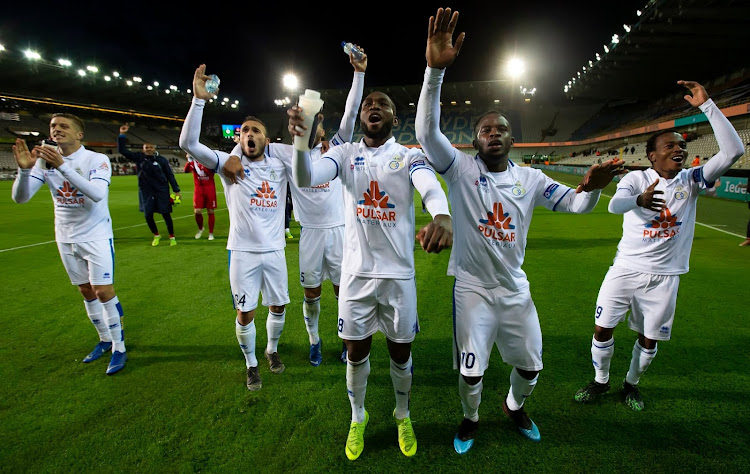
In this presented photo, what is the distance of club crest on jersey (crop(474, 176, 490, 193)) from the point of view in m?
2.48

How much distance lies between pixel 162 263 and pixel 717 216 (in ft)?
53.1

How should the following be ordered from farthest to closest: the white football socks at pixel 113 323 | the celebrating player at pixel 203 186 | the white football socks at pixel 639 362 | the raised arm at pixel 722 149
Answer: the celebrating player at pixel 203 186 → the white football socks at pixel 113 323 → the white football socks at pixel 639 362 → the raised arm at pixel 722 149

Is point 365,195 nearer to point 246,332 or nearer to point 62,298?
point 246,332

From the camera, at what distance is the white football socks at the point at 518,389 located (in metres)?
2.59

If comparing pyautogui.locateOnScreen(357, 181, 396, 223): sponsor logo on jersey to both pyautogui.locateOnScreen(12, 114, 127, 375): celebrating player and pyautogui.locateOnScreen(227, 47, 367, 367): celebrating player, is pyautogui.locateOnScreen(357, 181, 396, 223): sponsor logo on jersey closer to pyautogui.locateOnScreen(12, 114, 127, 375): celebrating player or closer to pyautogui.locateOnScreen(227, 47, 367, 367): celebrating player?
pyautogui.locateOnScreen(227, 47, 367, 367): celebrating player

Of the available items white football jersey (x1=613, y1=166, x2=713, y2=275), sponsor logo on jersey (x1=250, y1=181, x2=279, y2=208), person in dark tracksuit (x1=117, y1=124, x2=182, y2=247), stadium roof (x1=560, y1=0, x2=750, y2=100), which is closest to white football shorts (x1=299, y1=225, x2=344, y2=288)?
sponsor logo on jersey (x1=250, y1=181, x2=279, y2=208)

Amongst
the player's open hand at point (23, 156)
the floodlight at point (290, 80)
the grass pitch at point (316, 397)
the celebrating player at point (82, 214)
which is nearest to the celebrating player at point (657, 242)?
the grass pitch at point (316, 397)

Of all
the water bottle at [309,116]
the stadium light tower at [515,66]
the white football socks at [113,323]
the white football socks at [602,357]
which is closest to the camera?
the water bottle at [309,116]

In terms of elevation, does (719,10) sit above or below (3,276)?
above

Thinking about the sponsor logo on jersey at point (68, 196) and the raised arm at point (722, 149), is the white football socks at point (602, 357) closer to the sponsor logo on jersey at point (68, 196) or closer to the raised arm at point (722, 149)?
the raised arm at point (722, 149)

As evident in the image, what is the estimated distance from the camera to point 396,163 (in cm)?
249

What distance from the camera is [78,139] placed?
370 cm

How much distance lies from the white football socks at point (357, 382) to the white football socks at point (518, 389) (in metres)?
1.10

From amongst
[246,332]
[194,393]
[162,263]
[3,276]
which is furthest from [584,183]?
[3,276]
